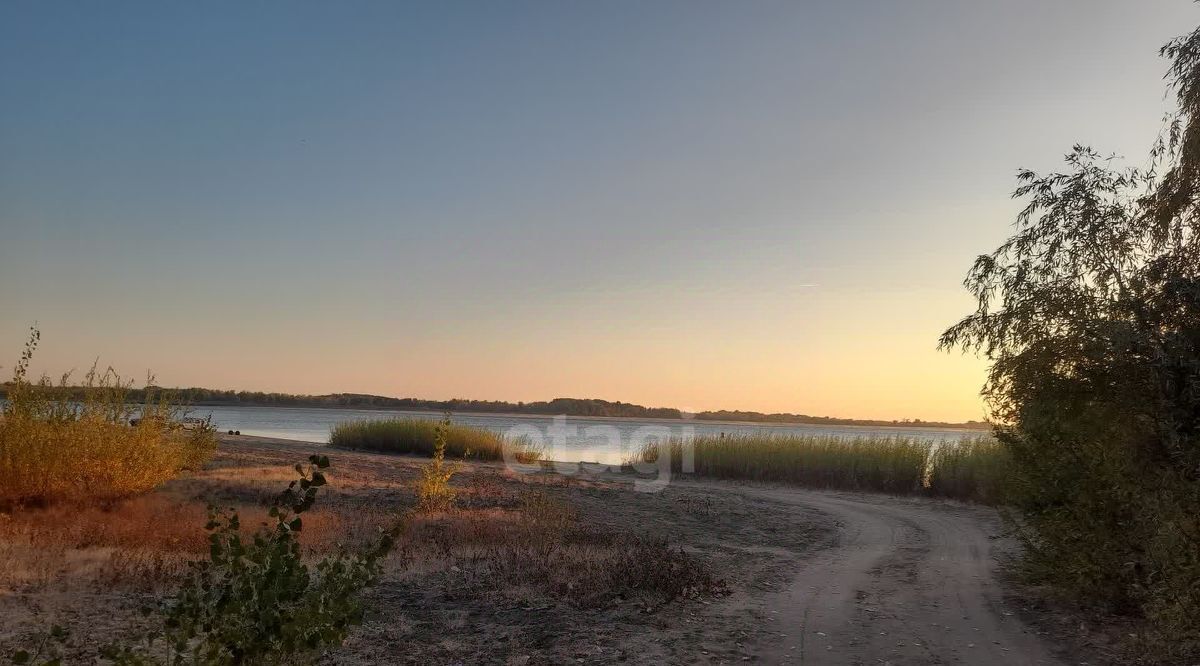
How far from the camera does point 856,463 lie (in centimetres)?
2372

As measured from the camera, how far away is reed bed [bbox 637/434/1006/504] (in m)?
21.2

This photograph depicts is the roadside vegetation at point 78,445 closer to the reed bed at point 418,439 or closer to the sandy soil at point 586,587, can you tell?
the sandy soil at point 586,587

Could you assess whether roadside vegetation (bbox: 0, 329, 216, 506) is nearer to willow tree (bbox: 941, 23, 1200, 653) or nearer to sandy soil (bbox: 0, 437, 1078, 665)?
sandy soil (bbox: 0, 437, 1078, 665)

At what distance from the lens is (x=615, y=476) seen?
23766 millimetres

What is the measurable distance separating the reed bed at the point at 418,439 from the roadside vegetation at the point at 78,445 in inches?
624

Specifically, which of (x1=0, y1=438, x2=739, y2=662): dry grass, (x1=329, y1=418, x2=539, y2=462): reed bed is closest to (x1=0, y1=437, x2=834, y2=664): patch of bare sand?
(x1=0, y1=438, x2=739, y2=662): dry grass

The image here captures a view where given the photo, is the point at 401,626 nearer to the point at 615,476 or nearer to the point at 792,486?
the point at 615,476

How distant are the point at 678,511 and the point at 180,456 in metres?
9.19

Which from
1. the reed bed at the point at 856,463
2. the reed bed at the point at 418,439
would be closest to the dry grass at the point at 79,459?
the reed bed at the point at 418,439

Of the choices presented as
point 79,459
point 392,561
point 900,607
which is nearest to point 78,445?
point 79,459

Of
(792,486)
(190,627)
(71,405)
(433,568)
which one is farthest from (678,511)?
(190,627)

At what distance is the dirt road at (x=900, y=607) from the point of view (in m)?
6.57

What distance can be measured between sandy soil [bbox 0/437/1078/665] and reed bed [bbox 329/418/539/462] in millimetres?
14553

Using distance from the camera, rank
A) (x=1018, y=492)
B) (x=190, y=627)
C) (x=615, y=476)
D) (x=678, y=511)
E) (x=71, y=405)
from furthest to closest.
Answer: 1. (x=615, y=476)
2. (x=678, y=511)
3. (x=71, y=405)
4. (x=1018, y=492)
5. (x=190, y=627)
